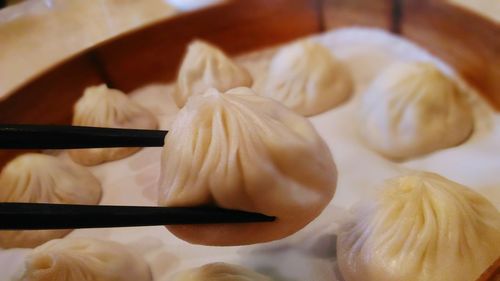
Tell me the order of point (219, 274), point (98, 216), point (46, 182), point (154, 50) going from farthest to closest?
point (154, 50)
point (46, 182)
point (219, 274)
point (98, 216)

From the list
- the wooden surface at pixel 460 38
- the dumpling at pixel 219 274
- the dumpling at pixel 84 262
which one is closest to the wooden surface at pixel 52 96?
the dumpling at pixel 84 262

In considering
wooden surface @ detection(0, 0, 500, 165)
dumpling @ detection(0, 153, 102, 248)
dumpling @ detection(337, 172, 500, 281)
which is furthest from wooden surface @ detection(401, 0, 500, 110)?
dumpling @ detection(0, 153, 102, 248)

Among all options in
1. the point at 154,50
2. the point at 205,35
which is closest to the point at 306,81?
the point at 205,35

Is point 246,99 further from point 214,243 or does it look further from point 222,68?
point 222,68

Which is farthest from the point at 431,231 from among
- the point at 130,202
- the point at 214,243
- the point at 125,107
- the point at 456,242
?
the point at 125,107

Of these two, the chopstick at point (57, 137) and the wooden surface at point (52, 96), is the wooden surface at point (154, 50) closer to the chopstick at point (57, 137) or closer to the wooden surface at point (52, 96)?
the wooden surface at point (52, 96)

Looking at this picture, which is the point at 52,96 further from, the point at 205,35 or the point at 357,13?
the point at 357,13
